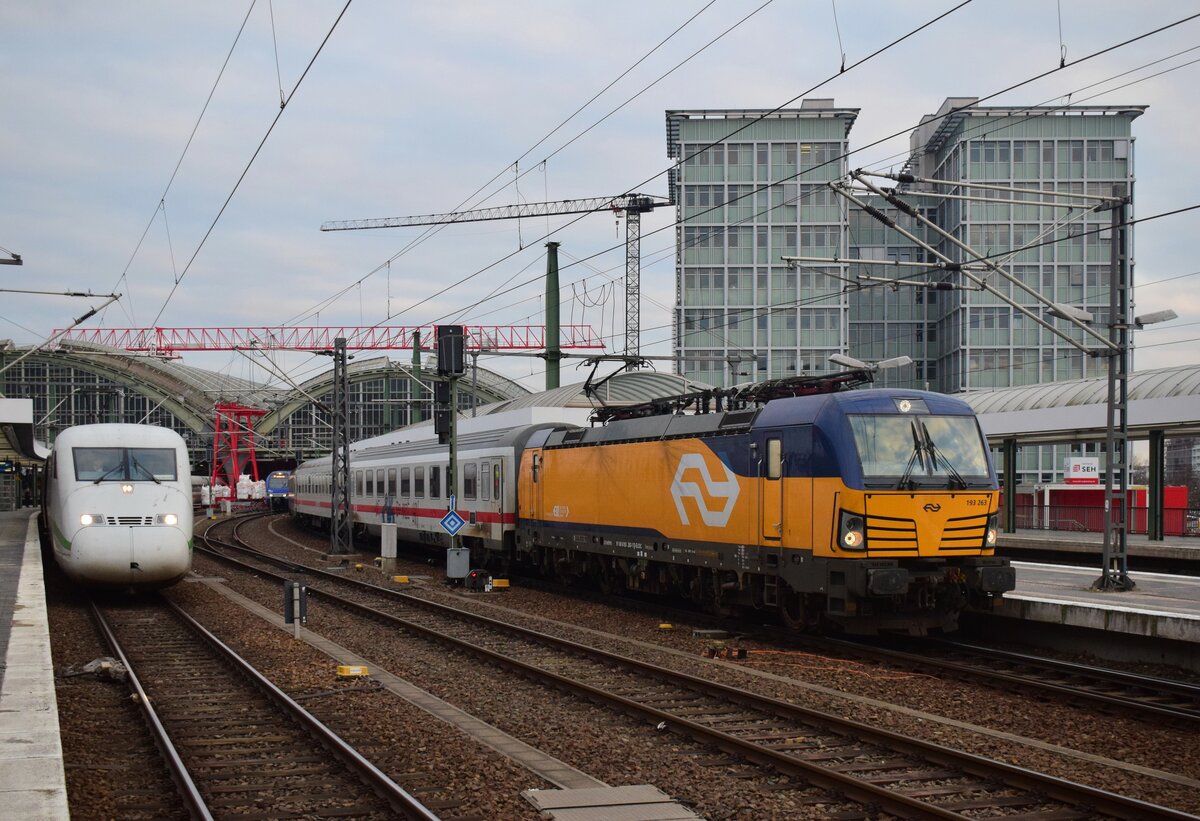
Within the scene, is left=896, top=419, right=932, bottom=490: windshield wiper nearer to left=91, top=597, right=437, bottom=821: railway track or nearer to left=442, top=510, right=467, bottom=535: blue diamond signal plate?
left=91, top=597, right=437, bottom=821: railway track

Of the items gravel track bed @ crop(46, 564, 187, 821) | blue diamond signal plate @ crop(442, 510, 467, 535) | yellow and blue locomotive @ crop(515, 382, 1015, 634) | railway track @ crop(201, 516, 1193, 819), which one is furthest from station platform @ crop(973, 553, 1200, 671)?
blue diamond signal plate @ crop(442, 510, 467, 535)

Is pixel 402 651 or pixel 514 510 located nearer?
pixel 402 651

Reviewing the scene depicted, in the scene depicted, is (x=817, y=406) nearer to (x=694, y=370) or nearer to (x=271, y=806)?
(x=271, y=806)

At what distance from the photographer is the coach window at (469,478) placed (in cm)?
3078

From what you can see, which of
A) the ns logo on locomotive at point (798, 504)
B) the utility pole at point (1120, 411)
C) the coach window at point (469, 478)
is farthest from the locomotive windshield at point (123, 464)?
the utility pole at point (1120, 411)

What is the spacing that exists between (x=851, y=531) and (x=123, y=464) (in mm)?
13446

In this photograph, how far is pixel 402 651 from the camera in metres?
16.9

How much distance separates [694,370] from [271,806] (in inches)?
2737

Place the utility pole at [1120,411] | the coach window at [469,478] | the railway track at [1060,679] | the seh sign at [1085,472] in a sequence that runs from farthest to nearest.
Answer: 1. the seh sign at [1085,472]
2. the coach window at [469,478]
3. the utility pole at [1120,411]
4. the railway track at [1060,679]

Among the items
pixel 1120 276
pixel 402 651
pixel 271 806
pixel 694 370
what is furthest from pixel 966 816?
pixel 694 370

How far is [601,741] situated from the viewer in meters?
10.8

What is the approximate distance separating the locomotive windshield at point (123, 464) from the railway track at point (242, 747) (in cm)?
499

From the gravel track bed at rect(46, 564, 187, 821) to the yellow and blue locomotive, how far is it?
873 centimetres

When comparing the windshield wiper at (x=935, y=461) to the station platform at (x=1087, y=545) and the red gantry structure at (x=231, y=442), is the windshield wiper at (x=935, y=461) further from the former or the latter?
the red gantry structure at (x=231, y=442)
